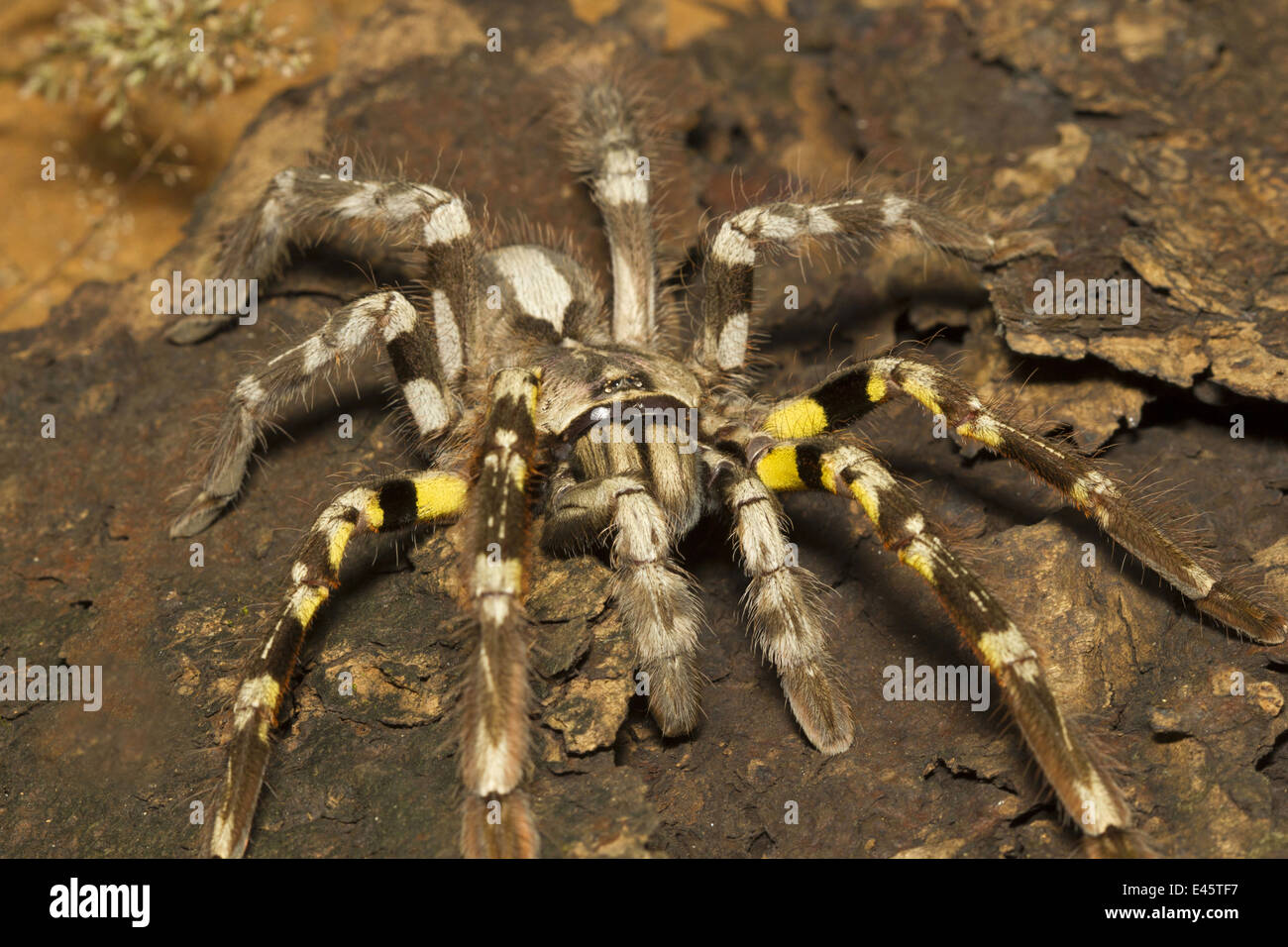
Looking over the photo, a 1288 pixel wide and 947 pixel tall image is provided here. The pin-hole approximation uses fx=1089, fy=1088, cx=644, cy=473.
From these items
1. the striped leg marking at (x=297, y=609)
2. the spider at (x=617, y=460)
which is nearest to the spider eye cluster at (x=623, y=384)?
the spider at (x=617, y=460)

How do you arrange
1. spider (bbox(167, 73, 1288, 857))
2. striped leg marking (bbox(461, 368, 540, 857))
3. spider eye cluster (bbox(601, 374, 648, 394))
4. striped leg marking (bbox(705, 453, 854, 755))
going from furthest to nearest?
spider eye cluster (bbox(601, 374, 648, 394)) → striped leg marking (bbox(705, 453, 854, 755)) → spider (bbox(167, 73, 1288, 857)) → striped leg marking (bbox(461, 368, 540, 857))

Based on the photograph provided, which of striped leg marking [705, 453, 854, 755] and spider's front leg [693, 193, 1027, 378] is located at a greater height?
spider's front leg [693, 193, 1027, 378]

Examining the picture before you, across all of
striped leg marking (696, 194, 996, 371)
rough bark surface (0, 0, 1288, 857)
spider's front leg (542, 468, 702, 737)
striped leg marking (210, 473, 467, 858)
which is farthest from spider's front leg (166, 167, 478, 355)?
spider's front leg (542, 468, 702, 737)

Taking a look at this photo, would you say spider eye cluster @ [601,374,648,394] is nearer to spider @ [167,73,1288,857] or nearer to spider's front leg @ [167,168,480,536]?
spider @ [167,73,1288,857]

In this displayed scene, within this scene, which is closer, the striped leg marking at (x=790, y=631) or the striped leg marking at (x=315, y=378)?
the striped leg marking at (x=790, y=631)

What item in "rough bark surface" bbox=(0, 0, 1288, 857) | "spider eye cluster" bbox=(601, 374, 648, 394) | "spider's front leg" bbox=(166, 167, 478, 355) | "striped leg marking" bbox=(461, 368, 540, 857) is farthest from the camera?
"spider's front leg" bbox=(166, 167, 478, 355)

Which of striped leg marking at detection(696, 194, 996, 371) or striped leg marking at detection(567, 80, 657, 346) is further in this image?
striped leg marking at detection(567, 80, 657, 346)

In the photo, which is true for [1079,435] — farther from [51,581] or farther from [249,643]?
[51,581]

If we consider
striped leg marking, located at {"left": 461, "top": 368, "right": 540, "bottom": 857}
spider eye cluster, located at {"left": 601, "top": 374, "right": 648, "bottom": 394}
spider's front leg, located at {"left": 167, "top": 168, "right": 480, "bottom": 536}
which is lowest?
striped leg marking, located at {"left": 461, "top": 368, "right": 540, "bottom": 857}

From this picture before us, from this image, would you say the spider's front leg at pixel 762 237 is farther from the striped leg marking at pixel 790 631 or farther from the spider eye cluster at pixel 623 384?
the striped leg marking at pixel 790 631
